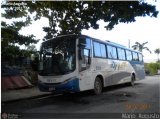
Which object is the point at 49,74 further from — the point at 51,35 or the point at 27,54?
the point at 27,54

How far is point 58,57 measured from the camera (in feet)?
40.2

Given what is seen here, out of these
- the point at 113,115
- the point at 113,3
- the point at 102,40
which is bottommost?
the point at 113,115

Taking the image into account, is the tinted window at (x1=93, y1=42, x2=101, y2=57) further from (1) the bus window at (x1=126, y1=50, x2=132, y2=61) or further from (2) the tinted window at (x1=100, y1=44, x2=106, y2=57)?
(1) the bus window at (x1=126, y1=50, x2=132, y2=61)

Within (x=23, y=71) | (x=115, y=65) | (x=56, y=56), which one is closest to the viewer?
(x=56, y=56)

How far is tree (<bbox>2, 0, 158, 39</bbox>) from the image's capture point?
10750 millimetres

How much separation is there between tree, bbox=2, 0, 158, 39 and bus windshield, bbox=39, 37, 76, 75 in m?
1.04

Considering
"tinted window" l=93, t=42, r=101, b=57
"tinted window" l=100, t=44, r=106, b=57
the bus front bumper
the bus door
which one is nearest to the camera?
the bus front bumper

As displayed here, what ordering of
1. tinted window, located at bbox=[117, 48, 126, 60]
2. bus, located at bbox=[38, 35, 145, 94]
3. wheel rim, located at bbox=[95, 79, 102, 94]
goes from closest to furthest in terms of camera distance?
1. bus, located at bbox=[38, 35, 145, 94]
2. wheel rim, located at bbox=[95, 79, 102, 94]
3. tinted window, located at bbox=[117, 48, 126, 60]

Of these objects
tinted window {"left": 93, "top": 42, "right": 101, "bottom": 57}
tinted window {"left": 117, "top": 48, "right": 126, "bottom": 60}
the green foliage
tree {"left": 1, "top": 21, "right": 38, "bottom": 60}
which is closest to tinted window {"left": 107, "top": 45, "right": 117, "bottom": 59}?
tinted window {"left": 117, "top": 48, "right": 126, "bottom": 60}

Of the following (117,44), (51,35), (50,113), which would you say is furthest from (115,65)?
(50,113)

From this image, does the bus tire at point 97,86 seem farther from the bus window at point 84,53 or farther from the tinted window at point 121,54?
the tinted window at point 121,54

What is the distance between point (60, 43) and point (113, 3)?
3.25 m

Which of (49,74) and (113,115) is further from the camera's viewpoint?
(49,74)

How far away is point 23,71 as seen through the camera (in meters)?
19.5
